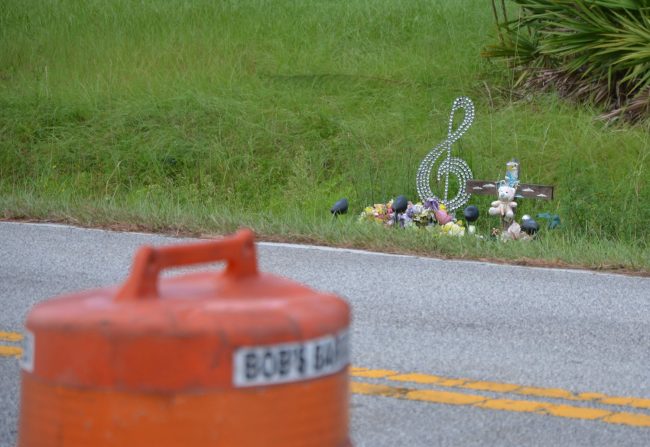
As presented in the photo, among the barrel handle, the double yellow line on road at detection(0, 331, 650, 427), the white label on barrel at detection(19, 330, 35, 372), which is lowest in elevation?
the double yellow line on road at detection(0, 331, 650, 427)

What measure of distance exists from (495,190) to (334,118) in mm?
3856

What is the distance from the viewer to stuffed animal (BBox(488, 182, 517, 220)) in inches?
354

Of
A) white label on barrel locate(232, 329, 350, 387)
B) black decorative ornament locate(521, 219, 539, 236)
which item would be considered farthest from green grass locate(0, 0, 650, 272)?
white label on barrel locate(232, 329, 350, 387)

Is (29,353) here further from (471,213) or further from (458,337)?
(471,213)

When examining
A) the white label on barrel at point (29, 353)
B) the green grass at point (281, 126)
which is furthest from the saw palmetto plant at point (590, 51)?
the white label on barrel at point (29, 353)

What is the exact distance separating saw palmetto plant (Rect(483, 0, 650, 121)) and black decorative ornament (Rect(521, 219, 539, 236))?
323 cm

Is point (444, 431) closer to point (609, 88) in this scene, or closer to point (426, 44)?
point (609, 88)

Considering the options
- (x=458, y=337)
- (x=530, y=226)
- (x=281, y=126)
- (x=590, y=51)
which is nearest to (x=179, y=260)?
(x=458, y=337)

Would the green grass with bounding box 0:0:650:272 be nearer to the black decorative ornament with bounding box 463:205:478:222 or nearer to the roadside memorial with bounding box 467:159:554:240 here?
the roadside memorial with bounding box 467:159:554:240

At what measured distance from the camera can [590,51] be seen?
11906mm

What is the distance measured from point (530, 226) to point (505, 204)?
479mm

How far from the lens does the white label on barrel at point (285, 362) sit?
81.7 inches

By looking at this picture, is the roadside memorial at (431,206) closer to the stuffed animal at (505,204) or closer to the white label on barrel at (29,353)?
the stuffed animal at (505,204)

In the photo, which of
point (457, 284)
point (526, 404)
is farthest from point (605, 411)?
point (457, 284)
